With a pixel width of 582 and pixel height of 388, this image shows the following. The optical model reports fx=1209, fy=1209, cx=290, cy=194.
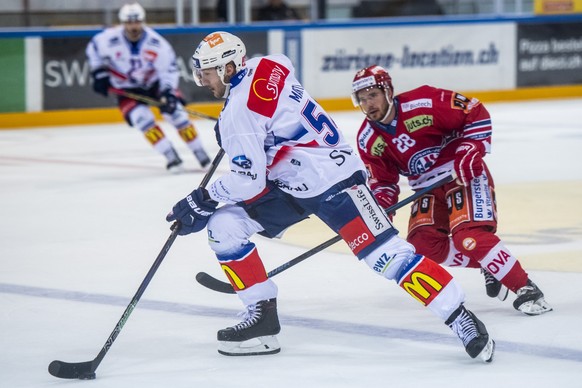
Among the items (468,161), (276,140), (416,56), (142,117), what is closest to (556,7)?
(416,56)

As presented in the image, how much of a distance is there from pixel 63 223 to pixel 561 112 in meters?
7.43

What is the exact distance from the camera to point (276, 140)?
409cm

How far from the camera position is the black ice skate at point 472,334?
388 centimetres

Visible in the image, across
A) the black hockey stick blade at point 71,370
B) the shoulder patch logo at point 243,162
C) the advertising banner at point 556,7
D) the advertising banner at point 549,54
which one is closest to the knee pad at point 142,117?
the shoulder patch logo at point 243,162

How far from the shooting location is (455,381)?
3732mm

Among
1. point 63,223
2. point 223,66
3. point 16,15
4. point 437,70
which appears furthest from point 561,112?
point 223,66

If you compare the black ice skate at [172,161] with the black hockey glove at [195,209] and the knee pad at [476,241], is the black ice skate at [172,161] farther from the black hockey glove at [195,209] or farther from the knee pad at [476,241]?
the black hockey glove at [195,209]

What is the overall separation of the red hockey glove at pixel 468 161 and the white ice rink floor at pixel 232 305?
55 centimetres

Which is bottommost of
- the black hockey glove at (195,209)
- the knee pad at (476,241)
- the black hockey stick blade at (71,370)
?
the black hockey stick blade at (71,370)

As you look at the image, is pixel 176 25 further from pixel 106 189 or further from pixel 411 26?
pixel 106 189

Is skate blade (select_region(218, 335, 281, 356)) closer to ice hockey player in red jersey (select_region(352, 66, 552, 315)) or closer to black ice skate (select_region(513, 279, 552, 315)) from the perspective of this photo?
ice hockey player in red jersey (select_region(352, 66, 552, 315))

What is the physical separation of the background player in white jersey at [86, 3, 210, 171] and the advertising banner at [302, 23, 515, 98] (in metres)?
3.79

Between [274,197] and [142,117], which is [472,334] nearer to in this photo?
[274,197]

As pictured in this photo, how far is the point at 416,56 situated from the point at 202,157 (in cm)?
505
